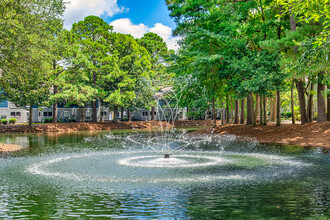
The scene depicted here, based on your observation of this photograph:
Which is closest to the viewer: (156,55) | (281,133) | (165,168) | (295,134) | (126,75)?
(165,168)

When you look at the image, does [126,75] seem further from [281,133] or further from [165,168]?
[165,168]

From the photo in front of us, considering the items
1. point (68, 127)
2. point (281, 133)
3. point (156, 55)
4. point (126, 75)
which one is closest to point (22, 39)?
point (281, 133)

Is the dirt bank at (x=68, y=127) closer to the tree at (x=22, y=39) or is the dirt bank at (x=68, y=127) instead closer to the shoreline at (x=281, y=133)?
the shoreline at (x=281, y=133)

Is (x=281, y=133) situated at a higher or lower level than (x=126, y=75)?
lower

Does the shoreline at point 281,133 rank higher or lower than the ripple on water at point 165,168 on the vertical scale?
higher

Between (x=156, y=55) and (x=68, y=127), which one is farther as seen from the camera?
(x=156, y=55)

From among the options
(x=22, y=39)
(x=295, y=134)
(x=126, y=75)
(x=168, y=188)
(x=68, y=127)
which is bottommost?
(x=168, y=188)

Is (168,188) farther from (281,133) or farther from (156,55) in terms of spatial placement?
(156,55)

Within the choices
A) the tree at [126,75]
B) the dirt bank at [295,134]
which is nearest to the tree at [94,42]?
the tree at [126,75]

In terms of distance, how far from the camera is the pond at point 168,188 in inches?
242

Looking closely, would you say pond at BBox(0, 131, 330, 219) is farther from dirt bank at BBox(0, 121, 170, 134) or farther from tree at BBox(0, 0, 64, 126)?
dirt bank at BBox(0, 121, 170, 134)

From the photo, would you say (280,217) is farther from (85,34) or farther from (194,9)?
(85,34)

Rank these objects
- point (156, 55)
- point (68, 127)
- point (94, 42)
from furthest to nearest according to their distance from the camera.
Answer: point (156, 55) → point (94, 42) → point (68, 127)

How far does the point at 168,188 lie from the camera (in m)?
8.21
